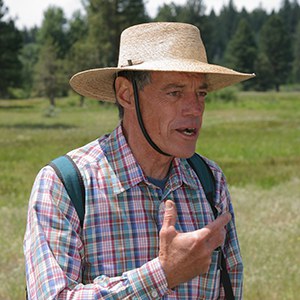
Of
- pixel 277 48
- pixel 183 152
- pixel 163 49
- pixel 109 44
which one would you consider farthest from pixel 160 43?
pixel 277 48

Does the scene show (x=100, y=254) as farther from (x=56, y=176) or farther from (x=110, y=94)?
(x=110, y=94)

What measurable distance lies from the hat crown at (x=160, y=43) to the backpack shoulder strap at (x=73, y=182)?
0.48 metres

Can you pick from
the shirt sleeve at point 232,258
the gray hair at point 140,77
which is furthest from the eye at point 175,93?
the shirt sleeve at point 232,258

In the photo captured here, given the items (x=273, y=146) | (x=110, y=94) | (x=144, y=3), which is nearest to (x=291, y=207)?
(x=110, y=94)

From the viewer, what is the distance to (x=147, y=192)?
8.29 ft

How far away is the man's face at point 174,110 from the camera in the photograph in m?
2.55

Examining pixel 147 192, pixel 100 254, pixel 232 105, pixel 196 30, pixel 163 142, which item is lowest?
pixel 232 105

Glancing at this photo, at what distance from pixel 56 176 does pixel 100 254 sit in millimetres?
311

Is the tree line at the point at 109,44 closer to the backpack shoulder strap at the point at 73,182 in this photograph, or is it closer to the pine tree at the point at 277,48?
the pine tree at the point at 277,48

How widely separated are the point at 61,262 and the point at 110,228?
0.24 m

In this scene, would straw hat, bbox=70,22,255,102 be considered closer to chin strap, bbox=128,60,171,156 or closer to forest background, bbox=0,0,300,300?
chin strap, bbox=128,60,171,156

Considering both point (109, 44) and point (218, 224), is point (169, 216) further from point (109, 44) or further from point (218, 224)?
point (109, 44)

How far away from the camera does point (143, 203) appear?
2477mm

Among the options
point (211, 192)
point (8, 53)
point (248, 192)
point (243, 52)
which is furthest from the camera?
point (243, 52)
